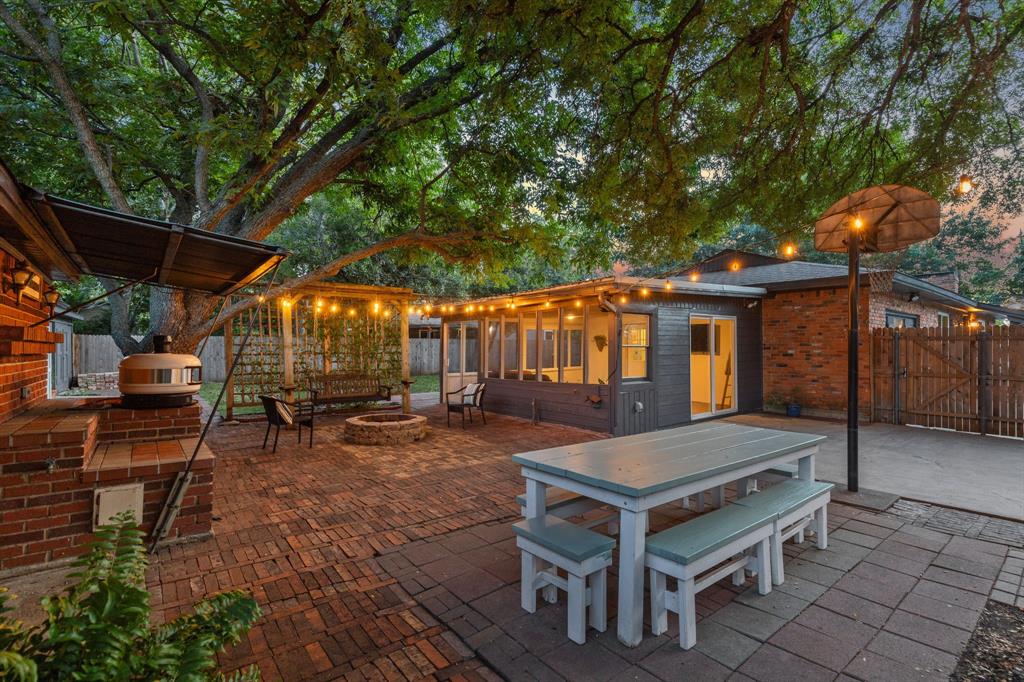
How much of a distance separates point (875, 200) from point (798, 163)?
770 millimetres

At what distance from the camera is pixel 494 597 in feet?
8.57

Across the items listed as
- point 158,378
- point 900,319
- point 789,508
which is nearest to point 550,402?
point 789,508

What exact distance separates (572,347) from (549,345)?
46 centimetres

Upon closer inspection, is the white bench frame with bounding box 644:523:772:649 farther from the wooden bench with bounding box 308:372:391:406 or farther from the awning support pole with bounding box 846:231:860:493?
the wooden bench with bounding box 308:372:391:406

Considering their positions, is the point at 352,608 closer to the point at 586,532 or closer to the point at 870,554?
the point at 586,532

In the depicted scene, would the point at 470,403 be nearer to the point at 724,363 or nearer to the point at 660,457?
the point at 724,363

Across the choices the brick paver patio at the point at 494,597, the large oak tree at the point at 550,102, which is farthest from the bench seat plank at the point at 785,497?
the large oak tree at the point at 550,102

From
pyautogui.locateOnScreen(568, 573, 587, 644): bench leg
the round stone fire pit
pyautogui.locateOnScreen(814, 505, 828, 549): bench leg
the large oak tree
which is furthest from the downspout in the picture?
pyautogui.locateOnScreen(568, 573, 587, 644): bench leg

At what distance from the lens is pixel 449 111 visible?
20.6 feet

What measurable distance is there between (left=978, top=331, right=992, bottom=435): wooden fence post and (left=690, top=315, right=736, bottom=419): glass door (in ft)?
11.6

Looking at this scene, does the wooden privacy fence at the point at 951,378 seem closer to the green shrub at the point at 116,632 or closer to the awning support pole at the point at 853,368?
the awning support pole at the point at 853,368

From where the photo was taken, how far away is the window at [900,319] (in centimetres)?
932

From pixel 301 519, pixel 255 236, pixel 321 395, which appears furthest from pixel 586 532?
pixel 321 395

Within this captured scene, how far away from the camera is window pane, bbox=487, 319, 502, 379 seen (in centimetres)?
983
